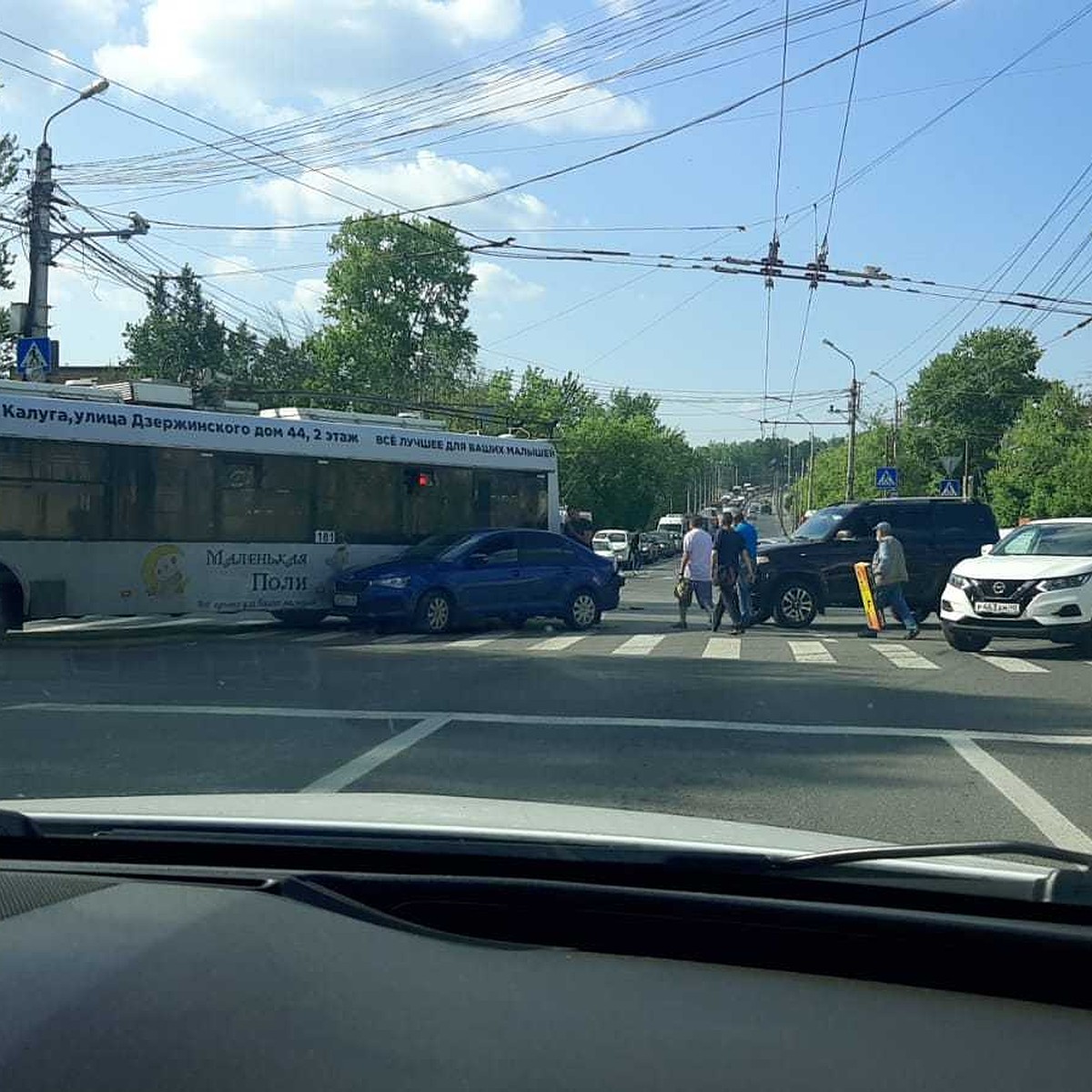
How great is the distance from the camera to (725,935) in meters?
2.54

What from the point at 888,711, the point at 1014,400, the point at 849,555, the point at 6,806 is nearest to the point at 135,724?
the point at 888,711

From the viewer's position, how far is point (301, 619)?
21062 mm

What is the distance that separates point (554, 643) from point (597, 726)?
7404 millimetres

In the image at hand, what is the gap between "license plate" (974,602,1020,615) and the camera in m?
15.8

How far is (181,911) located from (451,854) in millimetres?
796

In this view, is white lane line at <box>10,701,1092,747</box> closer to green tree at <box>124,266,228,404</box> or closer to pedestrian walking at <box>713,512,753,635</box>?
pedestrian walking at <box>713,512,753,635</box>

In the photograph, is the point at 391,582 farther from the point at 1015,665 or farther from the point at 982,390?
the point at 982,390

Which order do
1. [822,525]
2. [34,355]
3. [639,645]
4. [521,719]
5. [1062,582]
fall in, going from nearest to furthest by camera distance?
[521,719] < [1062,582] < [639,645] < [34,355] < [822,525]

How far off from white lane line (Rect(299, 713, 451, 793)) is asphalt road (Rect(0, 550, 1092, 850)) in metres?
0.03

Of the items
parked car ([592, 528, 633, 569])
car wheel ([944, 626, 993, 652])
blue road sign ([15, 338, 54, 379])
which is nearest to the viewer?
car wheel ([944, 626, 993, 652])

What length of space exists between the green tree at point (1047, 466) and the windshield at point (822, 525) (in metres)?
25.6

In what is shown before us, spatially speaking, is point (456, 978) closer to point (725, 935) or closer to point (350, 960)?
point (350, 960)

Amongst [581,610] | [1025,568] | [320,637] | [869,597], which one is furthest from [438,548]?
[1025,568]

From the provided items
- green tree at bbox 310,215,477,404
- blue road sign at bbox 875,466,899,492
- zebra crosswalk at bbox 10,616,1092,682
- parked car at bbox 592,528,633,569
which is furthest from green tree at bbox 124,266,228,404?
zebra crosswalk at bbox 10,616,1092,682
